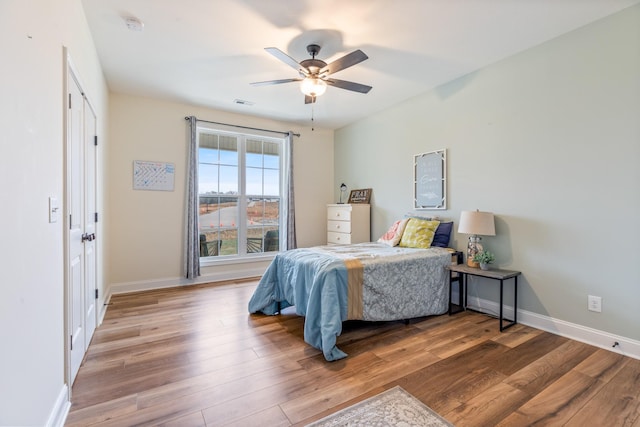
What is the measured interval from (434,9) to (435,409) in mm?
2721

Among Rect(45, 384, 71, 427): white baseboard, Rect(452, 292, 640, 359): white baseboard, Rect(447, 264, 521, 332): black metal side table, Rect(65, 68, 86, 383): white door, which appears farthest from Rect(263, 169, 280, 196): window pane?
Rect(45, 384, 71, 427): white baseboard

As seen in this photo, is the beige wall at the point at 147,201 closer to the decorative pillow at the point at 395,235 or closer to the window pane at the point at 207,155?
the window pane at the point at 207,155

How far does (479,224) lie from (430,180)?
1006 mm

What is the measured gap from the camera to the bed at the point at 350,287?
7.70 feet

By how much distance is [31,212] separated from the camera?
4.15ft

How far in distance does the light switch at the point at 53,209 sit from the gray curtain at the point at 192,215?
2648 millimetres

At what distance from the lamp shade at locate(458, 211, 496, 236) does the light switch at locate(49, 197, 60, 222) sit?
10.5 ft

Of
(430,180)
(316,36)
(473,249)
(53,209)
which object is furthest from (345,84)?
(53,209)

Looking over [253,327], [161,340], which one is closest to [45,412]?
[161,340]

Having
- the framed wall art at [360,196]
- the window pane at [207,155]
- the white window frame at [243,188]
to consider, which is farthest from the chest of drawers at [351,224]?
the window pane at [207,155]

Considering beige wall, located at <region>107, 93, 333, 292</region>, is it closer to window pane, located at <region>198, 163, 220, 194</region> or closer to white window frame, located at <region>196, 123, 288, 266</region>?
white window frame, located at <region>196, 123, 288, 266</region>

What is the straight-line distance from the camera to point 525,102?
9.29ft

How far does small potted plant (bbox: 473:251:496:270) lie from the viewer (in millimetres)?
2936

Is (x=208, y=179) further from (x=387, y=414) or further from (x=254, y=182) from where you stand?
(x=387, y=414)
